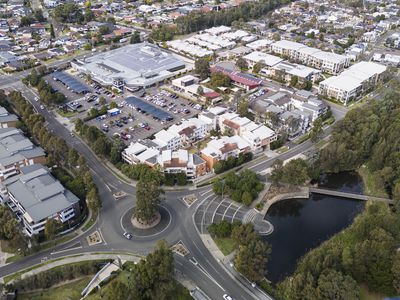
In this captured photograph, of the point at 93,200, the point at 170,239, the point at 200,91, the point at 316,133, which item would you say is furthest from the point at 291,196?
the point at 200,91

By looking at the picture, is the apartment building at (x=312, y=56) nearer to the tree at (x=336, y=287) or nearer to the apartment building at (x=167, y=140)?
the apartment building at (x=167, y=140)

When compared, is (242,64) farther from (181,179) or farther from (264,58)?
(181,179)

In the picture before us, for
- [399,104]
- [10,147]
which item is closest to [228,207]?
[10,147]

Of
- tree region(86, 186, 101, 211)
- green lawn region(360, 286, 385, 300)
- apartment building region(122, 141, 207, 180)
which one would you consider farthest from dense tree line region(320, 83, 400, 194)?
tree region(86, 186, 101, 211)

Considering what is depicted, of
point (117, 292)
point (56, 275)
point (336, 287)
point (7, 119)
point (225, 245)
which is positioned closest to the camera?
point (336, 287)

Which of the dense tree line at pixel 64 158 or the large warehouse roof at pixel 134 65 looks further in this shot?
the large warehouse roof at pixel 134 65

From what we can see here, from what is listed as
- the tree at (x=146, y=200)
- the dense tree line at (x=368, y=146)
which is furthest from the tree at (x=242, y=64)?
the tree at (x=146, y=200)

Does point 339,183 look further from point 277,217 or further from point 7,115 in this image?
point 7,115
